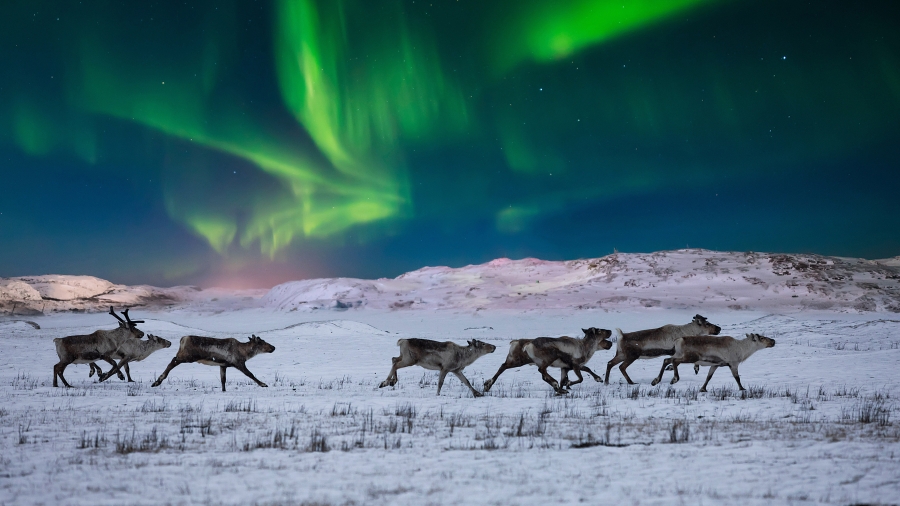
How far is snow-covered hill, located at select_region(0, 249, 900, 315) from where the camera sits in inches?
2598

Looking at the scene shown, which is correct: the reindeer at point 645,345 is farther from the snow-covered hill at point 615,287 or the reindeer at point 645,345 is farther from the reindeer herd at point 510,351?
the snow-covered hill at point 615,287

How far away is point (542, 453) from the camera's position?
316 inches

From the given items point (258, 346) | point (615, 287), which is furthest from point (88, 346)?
point (615, 287)

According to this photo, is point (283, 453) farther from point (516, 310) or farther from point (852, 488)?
point (516, 310)

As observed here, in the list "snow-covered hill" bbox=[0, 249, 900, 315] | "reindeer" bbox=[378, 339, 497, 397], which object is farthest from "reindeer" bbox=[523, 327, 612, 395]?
"snow-covered hill" bbox=[0, 249, 900, 315]

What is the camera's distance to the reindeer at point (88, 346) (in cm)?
1781

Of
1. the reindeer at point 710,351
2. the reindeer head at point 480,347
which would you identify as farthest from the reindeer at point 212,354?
the reindeer at point 710,351

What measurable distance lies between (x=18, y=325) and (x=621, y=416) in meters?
56.5

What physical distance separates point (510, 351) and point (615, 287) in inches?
2405

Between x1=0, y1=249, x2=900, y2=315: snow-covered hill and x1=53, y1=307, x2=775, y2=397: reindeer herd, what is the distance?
150ft

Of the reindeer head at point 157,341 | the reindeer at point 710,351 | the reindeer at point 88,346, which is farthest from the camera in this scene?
the reindeer head at point 157,341

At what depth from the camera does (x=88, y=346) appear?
1834cm

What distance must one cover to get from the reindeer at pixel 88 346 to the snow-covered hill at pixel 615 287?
50.9 metres

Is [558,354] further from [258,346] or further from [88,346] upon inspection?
[88,346]
